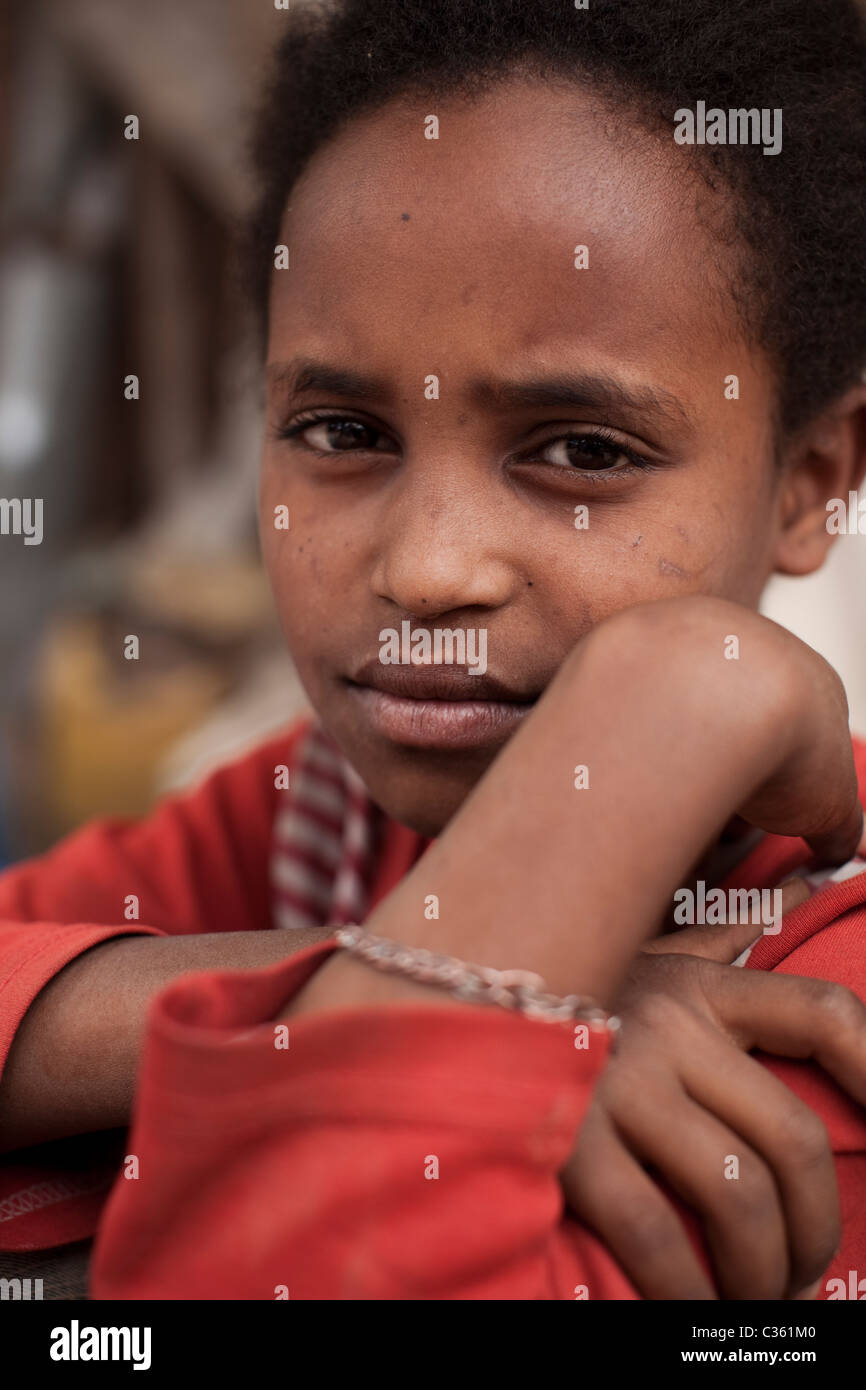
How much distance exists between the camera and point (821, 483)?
1.18 metres

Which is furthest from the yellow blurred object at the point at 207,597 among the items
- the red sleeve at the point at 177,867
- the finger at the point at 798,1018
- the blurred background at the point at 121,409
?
the finger at the point at 798,1018

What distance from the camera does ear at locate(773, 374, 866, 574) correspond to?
115 cm

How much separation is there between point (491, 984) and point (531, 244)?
1.74 feet

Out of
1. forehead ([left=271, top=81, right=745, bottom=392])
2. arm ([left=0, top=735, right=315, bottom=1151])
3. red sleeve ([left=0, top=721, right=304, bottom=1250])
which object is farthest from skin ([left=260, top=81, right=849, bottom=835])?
red sleeve ([left=0, top=721, right=304, bottom=1250])

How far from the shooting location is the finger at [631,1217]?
2.29ft

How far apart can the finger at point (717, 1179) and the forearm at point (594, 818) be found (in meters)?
0.08

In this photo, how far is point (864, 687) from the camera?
195 cm

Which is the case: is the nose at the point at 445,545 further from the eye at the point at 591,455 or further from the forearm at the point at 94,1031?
the forearm at the point at 94,1031

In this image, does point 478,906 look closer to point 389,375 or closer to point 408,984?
point 408,984

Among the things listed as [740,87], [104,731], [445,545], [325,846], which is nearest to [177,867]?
[325,846]

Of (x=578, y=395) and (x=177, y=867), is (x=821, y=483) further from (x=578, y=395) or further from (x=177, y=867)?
(x=177, y=867)

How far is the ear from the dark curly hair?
24mm

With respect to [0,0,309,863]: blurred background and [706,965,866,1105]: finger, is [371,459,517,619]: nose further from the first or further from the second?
[0,0,309,863]: blurred background

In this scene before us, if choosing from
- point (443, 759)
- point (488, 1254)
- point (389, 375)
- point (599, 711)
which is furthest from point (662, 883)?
point (389, 375)
